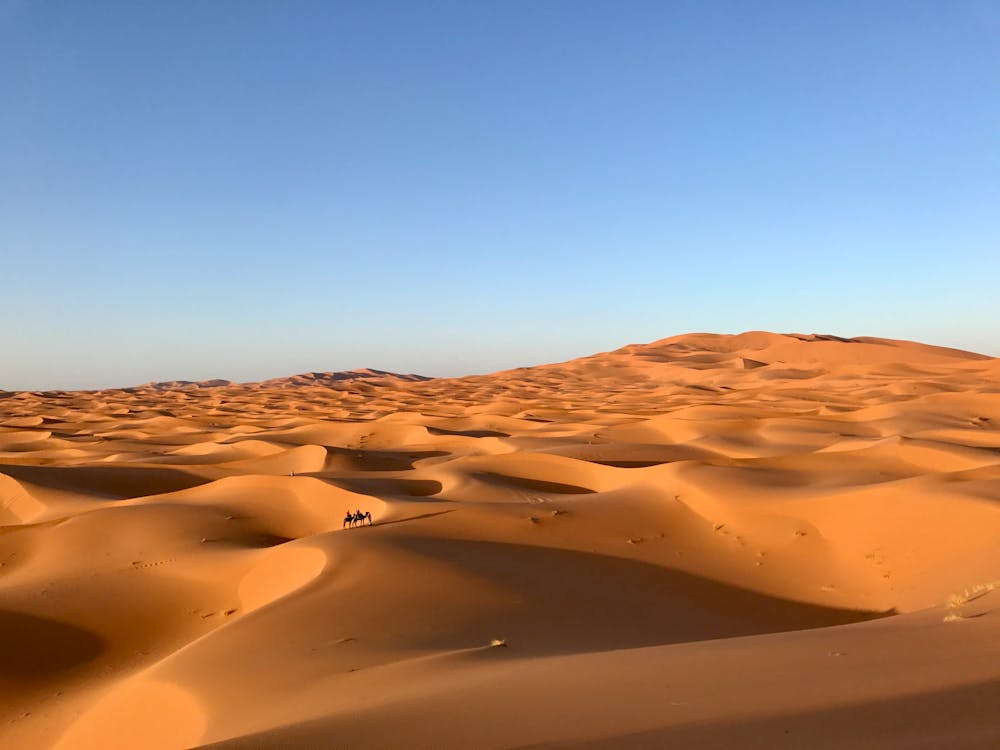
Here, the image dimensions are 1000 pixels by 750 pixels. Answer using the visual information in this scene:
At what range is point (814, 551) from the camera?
29.7ft

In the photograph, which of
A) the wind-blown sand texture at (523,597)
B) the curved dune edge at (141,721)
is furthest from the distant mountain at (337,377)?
the curved dune edge at (141,721)

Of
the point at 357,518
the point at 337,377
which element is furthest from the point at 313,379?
the point at 357,518

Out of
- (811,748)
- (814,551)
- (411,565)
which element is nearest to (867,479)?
(814,551)

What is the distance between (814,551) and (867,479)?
341 cm

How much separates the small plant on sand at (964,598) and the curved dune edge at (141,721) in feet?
14.8

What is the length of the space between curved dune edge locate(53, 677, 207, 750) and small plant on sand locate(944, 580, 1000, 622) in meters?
4.51

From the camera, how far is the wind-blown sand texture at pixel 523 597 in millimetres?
3432

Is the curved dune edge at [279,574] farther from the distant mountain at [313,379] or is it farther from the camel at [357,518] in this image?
the distant mountain at [313,379]

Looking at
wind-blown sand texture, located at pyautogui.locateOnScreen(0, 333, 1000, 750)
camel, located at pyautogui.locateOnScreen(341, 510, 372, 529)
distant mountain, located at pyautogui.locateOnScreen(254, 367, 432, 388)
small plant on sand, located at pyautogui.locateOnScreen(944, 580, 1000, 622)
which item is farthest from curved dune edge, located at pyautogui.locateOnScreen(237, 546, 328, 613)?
distant mountain, located at pyautogui.locateOnScreen(254, 367, 432, 388)

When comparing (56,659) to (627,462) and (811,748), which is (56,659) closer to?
(811,748)

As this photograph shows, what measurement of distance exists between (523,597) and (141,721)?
348 cm

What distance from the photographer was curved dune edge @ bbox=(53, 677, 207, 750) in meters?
4.70

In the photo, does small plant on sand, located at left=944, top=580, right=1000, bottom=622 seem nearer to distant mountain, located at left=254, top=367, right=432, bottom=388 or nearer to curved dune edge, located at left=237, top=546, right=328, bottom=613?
curved dune edge, located at left=237, top=546, right=328, bottom=613

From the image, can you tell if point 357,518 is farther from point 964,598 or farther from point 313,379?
point 313,379
